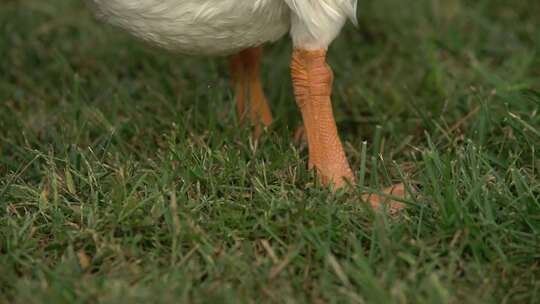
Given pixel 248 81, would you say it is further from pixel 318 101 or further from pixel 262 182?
pixel 262 182

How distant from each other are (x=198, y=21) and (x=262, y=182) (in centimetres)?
59

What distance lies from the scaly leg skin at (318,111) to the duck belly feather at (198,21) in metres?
0.17

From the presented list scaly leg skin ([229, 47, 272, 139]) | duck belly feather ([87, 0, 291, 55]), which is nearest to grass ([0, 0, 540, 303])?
scaly leg skin ([229, 47, 272, 139])

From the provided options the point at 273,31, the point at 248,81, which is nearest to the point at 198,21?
the point at 273,31

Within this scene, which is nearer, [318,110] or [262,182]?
[262,182]

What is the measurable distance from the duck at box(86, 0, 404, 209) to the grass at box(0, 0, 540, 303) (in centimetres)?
13

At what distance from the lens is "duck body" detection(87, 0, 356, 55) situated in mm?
2590

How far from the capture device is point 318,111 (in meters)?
2.90

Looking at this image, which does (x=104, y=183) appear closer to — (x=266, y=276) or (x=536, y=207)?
(x=266, y=276)

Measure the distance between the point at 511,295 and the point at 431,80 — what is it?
1.63 meters

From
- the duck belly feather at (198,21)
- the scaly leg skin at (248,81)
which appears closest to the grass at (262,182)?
the scaly leg skin at (248,81)

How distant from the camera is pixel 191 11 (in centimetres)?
259

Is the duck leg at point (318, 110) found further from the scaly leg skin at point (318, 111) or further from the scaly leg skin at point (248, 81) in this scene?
the scaly leg skin at point (248, 81)

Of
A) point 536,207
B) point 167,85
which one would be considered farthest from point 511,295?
point 167,85
